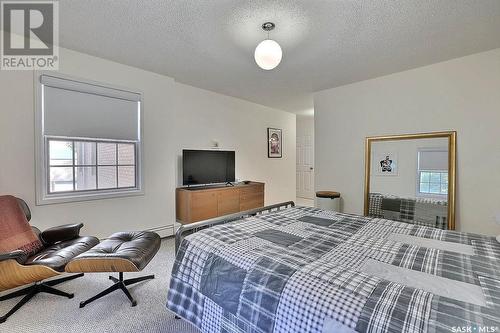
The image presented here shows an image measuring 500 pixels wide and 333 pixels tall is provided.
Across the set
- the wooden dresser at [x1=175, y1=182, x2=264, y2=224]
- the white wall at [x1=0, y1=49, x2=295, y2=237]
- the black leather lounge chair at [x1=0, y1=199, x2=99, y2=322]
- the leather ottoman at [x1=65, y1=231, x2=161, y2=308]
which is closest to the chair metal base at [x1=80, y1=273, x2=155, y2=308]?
the leather ottoman at [x1=65, y1=231, x2=161, y2=308]

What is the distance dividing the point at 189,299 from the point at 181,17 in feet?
7.52

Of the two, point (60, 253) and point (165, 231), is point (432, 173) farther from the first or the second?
point (60, 253)

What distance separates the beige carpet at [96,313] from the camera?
1.70 metres

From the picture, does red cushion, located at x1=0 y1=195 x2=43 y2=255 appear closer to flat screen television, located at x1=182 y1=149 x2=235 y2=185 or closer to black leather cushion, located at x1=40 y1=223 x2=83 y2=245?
black leather cushion, located at x1=40 y1=223 x2=83 y2=245

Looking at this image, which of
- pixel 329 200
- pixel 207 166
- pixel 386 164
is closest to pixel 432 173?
pixel 386 164

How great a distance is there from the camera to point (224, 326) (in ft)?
4.15

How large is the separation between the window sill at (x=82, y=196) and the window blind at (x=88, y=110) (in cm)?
72

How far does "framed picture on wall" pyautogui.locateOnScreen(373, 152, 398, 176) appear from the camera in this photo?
3387mm

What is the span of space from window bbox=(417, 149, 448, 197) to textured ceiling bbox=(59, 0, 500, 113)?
47.6 inches

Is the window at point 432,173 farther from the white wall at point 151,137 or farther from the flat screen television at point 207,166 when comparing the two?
the white wall at point 151,137

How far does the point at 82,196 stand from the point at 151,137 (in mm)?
1182

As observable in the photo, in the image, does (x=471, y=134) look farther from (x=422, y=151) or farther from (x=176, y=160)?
(x=176, y=160)

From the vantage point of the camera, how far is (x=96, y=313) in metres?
1.85

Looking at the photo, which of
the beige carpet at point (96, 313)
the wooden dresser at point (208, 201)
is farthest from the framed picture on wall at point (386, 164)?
the beige carpet at point (96, 313)
